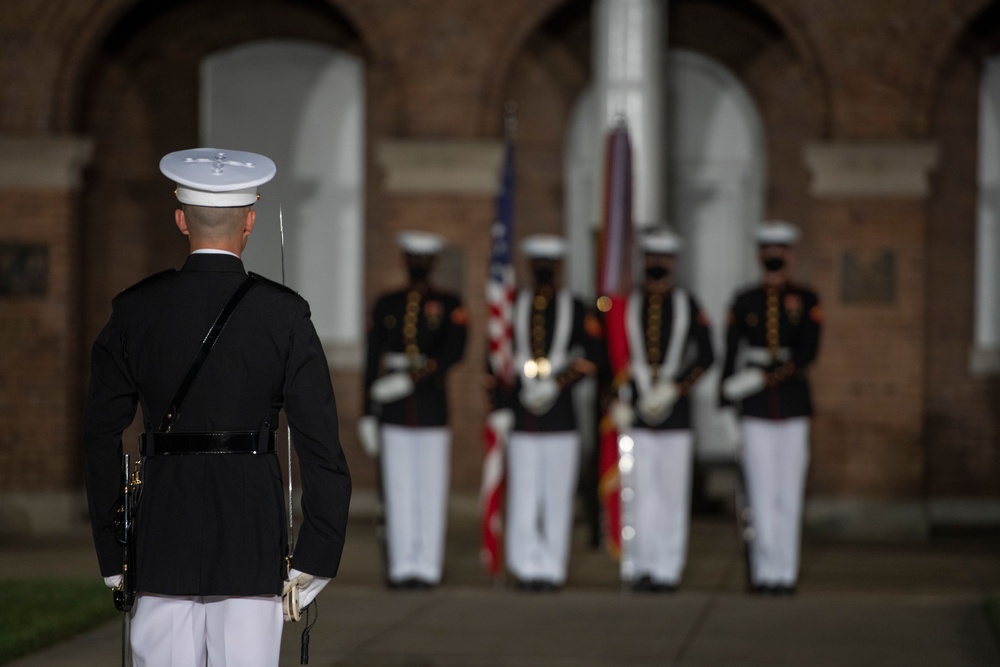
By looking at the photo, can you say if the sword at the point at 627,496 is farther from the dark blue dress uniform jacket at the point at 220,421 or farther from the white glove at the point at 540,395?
the dark blue dress uniform jacket at the point at 220,421

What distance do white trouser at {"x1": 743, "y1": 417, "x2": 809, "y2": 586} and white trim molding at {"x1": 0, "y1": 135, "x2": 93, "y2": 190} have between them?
581 cm

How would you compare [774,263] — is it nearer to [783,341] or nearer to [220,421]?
[783,341]

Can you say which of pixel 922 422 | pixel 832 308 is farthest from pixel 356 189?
pixel 922 422

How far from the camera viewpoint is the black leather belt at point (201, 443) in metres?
3.95

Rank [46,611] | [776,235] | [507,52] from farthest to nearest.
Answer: [507,52]
[776,235]
[46,611]

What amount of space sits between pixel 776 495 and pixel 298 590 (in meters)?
5.66

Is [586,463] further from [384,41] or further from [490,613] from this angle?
[490,613]

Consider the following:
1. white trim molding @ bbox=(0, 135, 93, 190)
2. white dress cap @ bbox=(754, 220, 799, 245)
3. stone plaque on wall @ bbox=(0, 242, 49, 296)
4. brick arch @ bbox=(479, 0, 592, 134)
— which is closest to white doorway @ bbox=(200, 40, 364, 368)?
brick arch @ bbox=(479, 0, 592, 134)

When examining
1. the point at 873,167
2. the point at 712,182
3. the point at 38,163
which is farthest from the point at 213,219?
the point at 712,182

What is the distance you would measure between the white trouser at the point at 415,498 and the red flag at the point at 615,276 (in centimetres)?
100

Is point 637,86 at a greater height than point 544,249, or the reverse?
point 637,86

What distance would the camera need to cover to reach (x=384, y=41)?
12617mm

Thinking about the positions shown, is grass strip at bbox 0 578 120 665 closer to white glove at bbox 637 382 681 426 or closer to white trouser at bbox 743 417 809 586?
Result: white glove at bbox 637 382 681 426

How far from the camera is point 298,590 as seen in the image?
4008 millimetres
